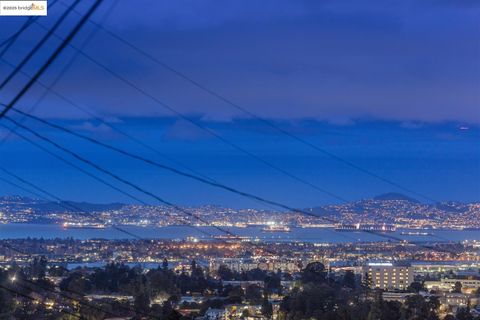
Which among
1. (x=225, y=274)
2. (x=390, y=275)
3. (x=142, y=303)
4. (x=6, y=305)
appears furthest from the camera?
(x=225, y=274)

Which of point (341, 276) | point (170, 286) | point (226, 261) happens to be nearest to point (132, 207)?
point (226, 261)

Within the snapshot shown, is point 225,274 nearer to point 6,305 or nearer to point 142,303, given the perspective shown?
point 142,303

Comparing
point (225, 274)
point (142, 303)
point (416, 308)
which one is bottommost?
point (142, 303)

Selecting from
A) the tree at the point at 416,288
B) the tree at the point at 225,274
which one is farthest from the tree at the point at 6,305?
the tree at the point at 225,274

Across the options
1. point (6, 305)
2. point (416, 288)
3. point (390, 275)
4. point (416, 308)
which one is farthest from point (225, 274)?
point (6, 305)

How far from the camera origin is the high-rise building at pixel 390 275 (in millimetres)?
34781

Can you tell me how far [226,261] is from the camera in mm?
43625

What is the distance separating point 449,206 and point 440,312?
8.10 meters

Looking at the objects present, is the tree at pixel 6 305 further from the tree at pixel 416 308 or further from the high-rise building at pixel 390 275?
the high-rise building at pixel 390 275

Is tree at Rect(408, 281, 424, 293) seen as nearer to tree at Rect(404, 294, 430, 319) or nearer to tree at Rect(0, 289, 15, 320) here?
tree at Rect(404, 294, 430, 319)

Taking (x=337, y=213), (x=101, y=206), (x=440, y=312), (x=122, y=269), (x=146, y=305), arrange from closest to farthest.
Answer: (x=146, y=305)
(x=440, y=312)
(x=337, y=213)
(x=122, y=269)
(x=101, y=206)

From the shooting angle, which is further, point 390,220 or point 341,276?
point 341,276

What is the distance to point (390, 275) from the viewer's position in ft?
117

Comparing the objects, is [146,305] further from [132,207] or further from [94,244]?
[94,244]
